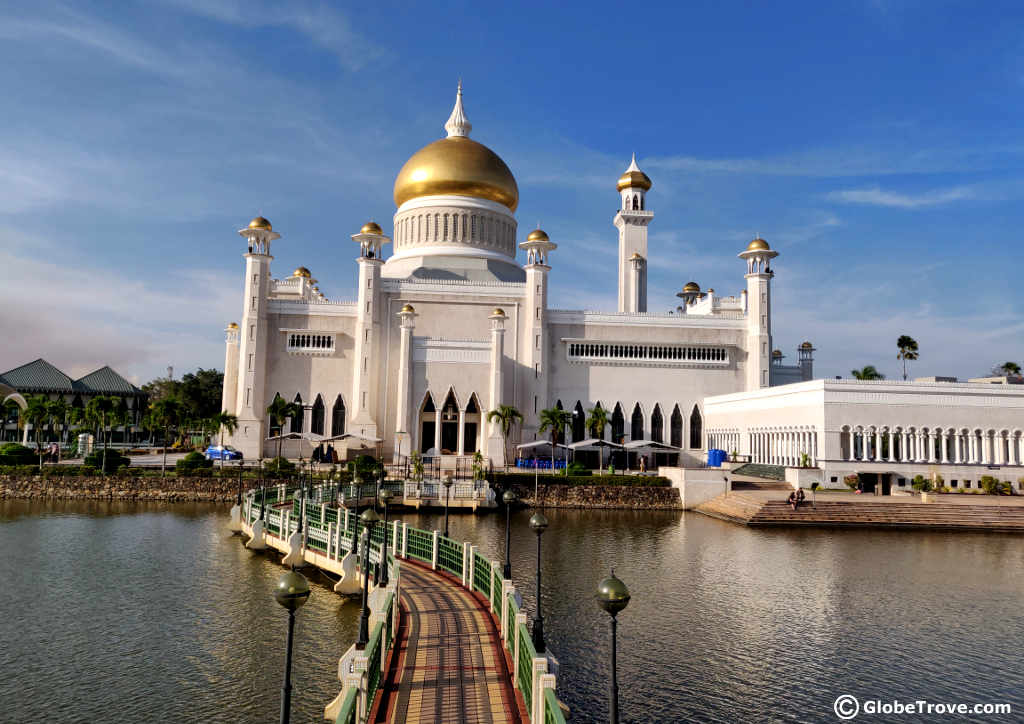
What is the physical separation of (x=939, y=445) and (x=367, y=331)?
32896 mm

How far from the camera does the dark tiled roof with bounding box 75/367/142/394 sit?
72.6m

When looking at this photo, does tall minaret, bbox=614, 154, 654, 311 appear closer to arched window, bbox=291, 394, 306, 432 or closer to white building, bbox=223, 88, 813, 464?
white building, bbox=223, 88, 813, 464

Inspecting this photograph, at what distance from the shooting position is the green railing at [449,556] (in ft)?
52.8

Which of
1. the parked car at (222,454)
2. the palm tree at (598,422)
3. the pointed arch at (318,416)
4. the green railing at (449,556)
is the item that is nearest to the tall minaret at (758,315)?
the palm tree at (598,422)

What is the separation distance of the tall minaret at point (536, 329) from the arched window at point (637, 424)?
606cm

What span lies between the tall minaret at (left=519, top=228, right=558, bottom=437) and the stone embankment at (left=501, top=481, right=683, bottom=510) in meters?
10.3

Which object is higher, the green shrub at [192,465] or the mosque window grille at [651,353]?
the mosque window grille at [651,353]

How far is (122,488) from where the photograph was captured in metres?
38.0

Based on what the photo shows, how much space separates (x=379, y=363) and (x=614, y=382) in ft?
50.7

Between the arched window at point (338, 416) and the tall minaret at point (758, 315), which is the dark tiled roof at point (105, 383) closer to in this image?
the arched window at point (338, 416)

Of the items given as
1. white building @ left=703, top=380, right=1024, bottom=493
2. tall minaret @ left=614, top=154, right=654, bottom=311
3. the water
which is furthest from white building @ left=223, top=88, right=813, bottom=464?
the water

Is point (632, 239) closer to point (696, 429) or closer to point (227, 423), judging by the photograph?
point (696, 429)

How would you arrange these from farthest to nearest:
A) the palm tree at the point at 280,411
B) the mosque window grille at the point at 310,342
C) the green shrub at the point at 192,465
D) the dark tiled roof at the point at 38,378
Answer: the dark tiled roof at the point at 38,378 → the mosque window grille at the point at 310,342 → the palm tree at the point at 280,411 → the green shrub at the point at 192,465

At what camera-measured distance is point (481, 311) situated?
49969mm
